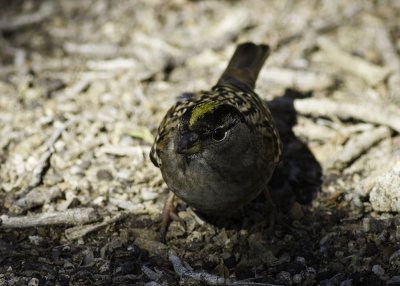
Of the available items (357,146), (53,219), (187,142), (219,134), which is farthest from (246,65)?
(53,219)

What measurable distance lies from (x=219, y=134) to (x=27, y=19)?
4.01 metres

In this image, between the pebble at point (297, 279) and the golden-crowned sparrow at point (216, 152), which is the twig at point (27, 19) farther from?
the pebble at point (297, 279)

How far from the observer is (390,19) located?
6957 mm

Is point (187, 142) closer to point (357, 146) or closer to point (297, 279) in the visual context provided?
point (297, 279)

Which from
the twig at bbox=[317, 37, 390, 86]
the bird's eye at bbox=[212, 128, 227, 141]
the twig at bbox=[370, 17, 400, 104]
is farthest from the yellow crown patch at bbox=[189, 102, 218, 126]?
the twig at bbox=[317, 37, 390, 86]

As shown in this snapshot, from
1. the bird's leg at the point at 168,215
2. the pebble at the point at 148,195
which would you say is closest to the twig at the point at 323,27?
the pebble at the point at 148,195

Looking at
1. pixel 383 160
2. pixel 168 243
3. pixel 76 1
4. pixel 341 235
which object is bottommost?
pixel 168 243

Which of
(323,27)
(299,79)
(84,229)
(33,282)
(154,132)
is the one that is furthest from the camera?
(323,27)

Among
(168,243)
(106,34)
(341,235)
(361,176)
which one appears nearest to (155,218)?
(168,243)

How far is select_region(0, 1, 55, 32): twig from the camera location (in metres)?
7.00

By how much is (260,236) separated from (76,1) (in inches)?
169

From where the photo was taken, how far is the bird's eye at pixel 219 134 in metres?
Answer: 3.93

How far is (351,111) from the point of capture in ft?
17.6

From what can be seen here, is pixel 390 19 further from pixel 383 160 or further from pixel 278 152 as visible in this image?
pixel 278 152
